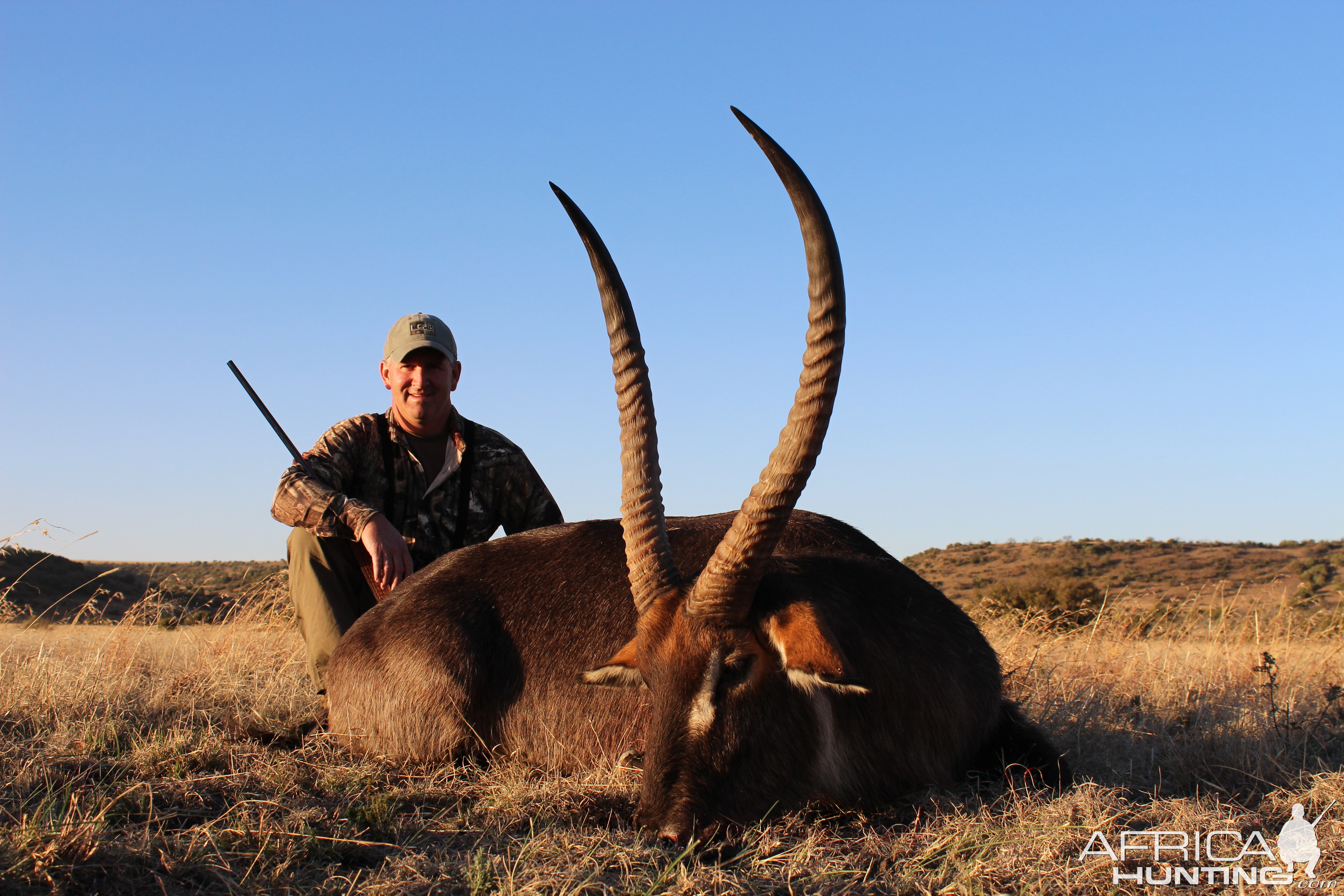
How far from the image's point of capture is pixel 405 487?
252 inches

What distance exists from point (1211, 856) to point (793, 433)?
1.99 metres

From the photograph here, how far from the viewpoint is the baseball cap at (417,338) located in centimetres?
642

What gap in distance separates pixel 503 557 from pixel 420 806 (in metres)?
1.48

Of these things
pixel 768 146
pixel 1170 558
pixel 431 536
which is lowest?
pixel 1170 558

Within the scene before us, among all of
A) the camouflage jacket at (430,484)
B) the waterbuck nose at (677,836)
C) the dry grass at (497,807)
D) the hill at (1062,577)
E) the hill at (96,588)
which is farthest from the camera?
the hill at (1062,577)

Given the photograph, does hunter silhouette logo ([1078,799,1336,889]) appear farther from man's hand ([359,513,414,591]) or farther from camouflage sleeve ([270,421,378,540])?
camouflage sleeve ([270,421,378,540])

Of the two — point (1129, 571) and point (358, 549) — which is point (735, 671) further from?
point (1129, 571)

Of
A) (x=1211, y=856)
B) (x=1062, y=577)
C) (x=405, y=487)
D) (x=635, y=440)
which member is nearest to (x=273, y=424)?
(x=405, y=487)

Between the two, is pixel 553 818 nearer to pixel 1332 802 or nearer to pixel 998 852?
pixel 998 852

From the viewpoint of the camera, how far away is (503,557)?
4.96 metres

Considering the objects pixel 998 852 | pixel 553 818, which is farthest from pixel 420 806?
pixel 998 852

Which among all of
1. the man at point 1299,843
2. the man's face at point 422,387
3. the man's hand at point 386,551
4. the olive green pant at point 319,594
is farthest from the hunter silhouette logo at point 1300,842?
the man's face at point 422,387

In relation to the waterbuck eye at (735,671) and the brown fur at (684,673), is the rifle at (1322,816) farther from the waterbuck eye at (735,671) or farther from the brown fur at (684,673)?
the waterbuck eye at (735,671)

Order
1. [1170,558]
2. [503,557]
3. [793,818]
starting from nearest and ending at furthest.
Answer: [793,818], [503,557], [1170,558]
